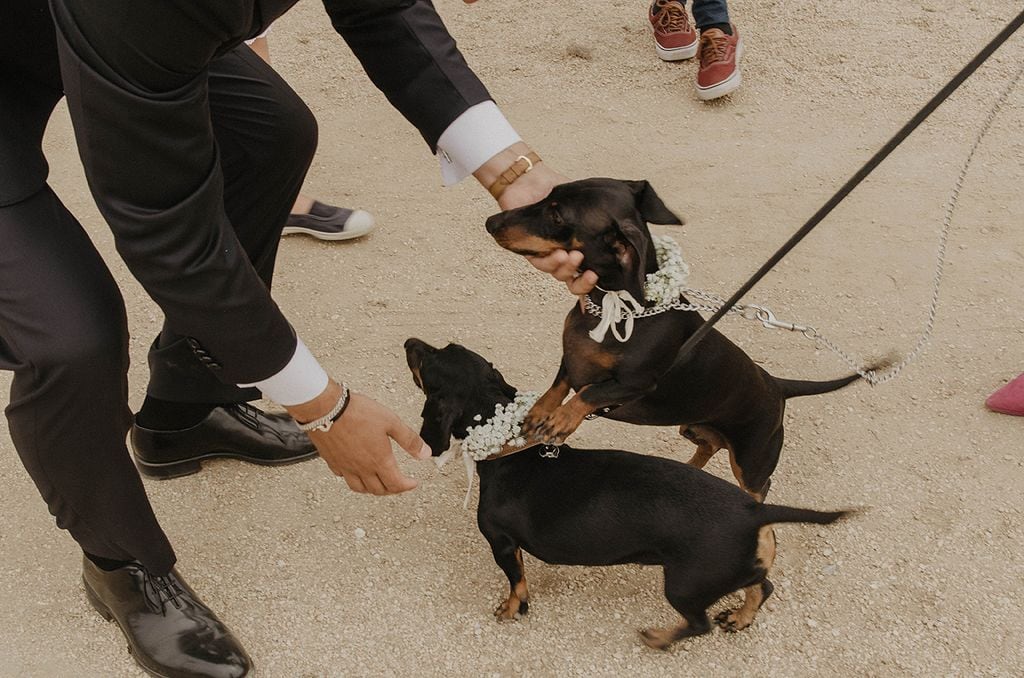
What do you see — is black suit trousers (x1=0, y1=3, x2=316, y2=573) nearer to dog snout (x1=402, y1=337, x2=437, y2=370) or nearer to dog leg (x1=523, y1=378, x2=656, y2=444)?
dog snout (x1=402, y1=337, x2=437, y2=370)

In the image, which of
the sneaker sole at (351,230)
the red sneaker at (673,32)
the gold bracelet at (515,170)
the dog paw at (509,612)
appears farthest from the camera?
the red sneaker at (673,32)

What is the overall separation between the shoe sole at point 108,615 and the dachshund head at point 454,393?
3.17 feet

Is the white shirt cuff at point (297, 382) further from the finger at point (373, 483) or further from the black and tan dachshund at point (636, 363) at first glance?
the black and tan dachshund at point (636, 363)

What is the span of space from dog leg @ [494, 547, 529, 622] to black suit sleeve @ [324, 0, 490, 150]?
1.15 metres

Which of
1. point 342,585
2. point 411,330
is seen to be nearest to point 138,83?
point 342,585

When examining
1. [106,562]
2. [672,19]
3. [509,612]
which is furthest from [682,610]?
[672,19]

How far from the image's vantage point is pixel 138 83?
139 centimetres

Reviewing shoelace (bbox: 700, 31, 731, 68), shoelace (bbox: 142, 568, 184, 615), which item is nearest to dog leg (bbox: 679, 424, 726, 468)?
shoelace (bbox: 142, 568, 184, 615)

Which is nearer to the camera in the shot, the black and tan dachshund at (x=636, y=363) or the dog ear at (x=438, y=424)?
the black and tan dachshund at (x=636, y=363)

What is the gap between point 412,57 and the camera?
2.19 metres

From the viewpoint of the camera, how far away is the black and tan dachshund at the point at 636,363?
2.26 metres

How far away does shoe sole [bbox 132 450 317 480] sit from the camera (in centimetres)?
292

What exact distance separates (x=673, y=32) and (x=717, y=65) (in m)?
0.43

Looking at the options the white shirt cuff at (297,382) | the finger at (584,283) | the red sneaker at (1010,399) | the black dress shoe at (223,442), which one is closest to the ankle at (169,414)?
the black dress shoe at (223,442)
